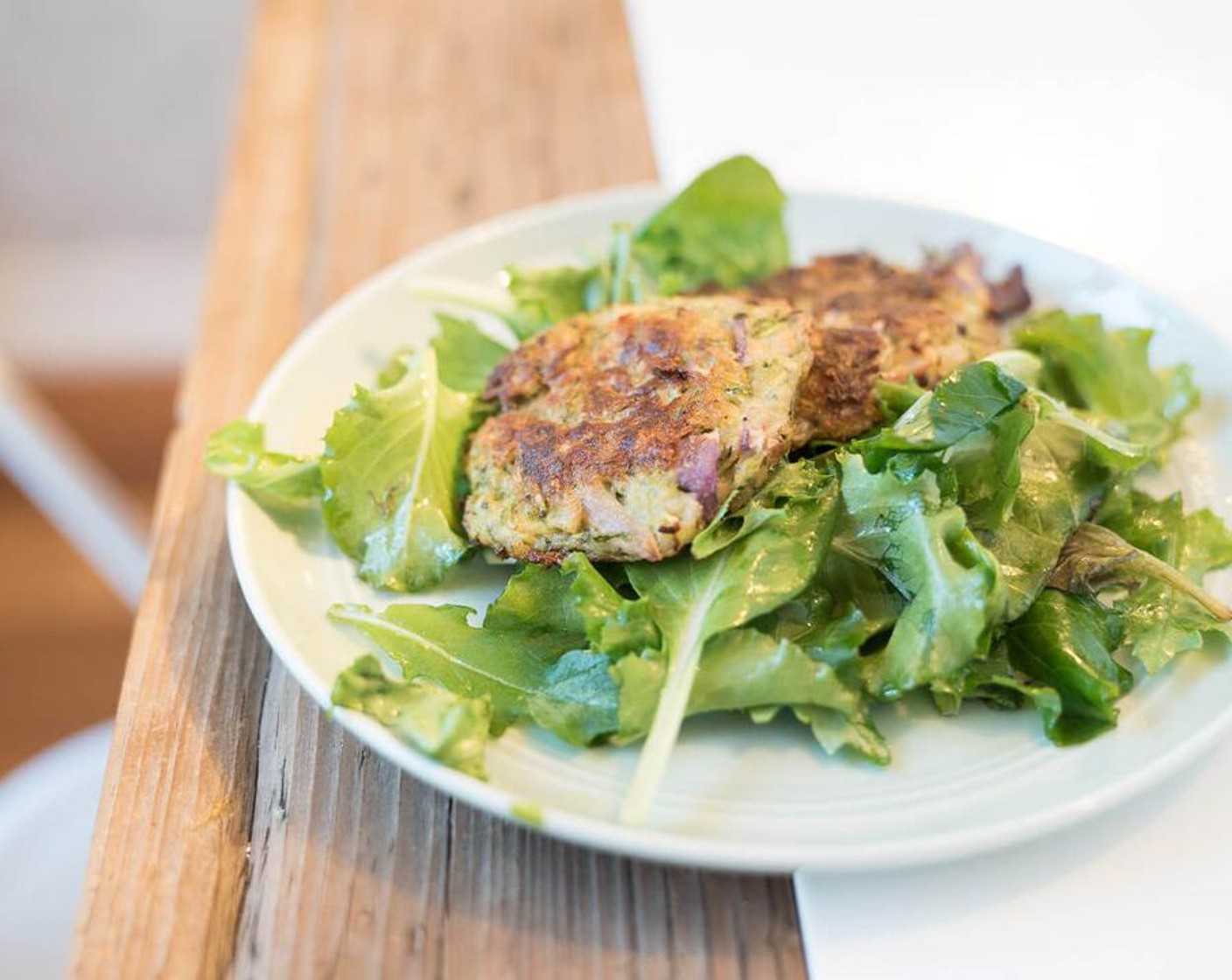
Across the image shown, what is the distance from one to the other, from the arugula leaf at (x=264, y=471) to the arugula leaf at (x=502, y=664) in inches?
12.0

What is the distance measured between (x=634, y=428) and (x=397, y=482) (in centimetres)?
43

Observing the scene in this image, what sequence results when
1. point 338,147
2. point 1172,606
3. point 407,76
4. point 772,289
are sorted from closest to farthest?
point 1172,606 < point 772,289 < point 338,147 < point 407,76

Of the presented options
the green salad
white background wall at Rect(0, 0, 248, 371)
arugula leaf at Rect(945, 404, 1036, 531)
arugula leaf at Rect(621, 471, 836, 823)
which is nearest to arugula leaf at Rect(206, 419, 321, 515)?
the green salad

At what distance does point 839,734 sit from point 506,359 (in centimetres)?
93

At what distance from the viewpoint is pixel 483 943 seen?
1.46 metres

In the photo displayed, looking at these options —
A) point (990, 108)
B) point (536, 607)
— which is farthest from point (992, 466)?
point (990, 108)

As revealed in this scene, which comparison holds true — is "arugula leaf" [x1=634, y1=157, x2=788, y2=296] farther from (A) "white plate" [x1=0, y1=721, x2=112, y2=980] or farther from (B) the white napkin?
(A) "white plate" [x1=0, y1=721, x2=112, y2=980]

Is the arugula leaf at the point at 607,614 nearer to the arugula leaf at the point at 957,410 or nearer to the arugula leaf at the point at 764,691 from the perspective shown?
the arugula leaf at the point at 764,691

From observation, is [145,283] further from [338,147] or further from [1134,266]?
[1134,266]

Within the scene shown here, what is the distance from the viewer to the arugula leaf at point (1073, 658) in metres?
1.50

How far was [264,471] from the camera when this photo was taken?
1918mm

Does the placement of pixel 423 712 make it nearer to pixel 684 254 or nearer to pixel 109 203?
pixel 684 254

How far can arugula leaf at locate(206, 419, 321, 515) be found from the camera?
191 centimetres

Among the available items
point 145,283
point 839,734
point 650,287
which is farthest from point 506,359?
point 145,283
